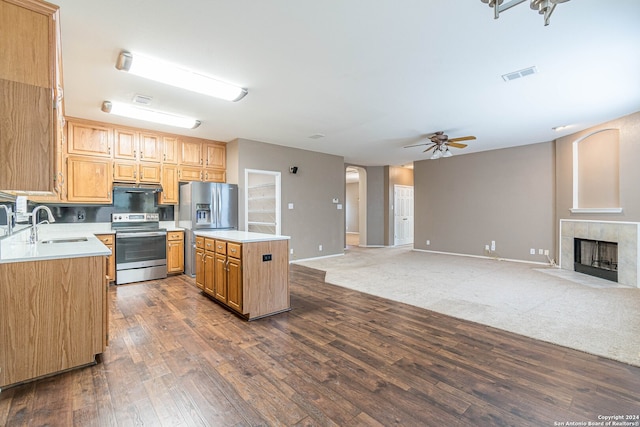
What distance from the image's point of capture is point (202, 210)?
5.03m

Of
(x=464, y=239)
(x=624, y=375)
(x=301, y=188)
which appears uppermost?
(x=301, y=188)

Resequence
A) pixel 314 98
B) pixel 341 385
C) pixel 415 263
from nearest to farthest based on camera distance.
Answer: pixel 341 385, pixel 314 98, pixel 415 263

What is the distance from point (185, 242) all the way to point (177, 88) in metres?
2.74

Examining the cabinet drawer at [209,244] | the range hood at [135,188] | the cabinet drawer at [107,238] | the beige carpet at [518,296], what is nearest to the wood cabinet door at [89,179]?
the range hood at [135,188]

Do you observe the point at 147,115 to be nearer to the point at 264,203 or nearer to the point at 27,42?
the point at 27,42

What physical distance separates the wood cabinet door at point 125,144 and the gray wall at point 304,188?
5.30 feet

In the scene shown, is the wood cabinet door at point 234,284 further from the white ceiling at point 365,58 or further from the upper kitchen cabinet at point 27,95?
the white ceiling at point 365,58

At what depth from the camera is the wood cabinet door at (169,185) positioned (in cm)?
513

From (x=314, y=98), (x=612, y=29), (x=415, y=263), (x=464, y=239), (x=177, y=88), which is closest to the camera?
(x=612, y=29)

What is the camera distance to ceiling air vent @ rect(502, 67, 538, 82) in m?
2.95

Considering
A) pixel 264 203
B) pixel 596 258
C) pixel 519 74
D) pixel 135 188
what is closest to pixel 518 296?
pixel 596 258

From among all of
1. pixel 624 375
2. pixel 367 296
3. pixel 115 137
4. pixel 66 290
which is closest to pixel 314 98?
pixel 367 296

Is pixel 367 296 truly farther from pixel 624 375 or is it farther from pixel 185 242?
pixel 185 242

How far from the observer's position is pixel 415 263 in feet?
20.5
